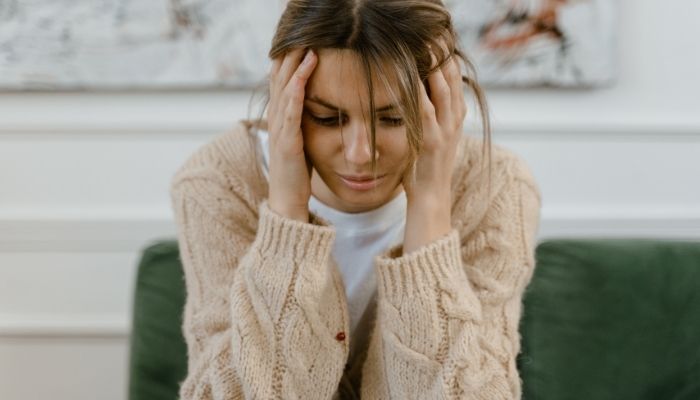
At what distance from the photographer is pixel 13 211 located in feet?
5.99

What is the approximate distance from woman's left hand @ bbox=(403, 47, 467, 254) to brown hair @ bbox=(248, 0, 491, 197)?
0.04 m

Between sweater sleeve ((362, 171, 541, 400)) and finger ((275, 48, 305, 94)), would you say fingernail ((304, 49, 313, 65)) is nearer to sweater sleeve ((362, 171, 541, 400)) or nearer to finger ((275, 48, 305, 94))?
finger ((275, 48, 305, 94))

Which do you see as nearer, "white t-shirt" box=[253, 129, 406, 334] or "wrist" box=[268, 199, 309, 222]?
"wrist" box=[268, 199, 309, 222]

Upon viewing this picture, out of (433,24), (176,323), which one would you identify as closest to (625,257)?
(433,24)

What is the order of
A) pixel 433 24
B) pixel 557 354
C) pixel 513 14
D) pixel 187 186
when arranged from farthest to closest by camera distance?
1. pixel 513 14
2. pixel 557 354
3. pixel 187 186
4. pixel 433 24

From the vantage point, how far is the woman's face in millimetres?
1003

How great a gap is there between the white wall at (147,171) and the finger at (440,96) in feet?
2.32

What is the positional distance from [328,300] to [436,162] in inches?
10.5

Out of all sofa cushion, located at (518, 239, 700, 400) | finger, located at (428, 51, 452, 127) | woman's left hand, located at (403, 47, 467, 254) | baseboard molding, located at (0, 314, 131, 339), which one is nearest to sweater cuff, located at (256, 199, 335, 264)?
woman's left hand, located at (403, 47, 467, 254)

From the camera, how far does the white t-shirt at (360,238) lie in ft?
4.15

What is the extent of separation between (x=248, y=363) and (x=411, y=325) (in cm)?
24

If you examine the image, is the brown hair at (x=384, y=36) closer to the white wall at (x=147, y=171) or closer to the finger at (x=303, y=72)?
the finger at (x=303, y=72)

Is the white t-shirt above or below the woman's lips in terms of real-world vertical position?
below

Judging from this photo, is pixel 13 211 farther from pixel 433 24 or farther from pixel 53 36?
pixel 433 24
